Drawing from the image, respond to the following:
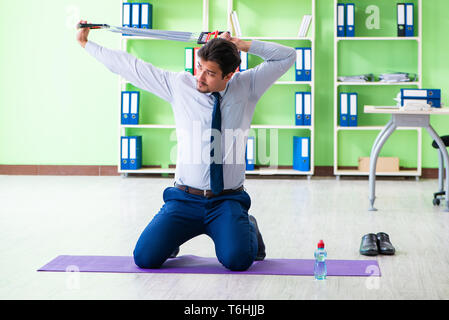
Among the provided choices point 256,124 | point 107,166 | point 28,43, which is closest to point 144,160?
point 107,166

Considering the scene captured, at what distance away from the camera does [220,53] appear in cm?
244

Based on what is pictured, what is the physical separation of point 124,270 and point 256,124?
403cm

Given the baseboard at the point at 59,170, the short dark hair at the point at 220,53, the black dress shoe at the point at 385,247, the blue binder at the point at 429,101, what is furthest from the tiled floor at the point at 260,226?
the short dark hair at the point at 220,53

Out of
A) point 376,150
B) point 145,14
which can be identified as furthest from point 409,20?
point 145,14

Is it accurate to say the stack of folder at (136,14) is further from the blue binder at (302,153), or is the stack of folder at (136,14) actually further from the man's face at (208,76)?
the man's face at (208,76)

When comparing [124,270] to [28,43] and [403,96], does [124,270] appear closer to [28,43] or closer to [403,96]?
[403,96]

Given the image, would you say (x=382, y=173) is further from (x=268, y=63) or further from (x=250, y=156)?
(x=268, y=63)

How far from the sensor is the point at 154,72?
2576mm

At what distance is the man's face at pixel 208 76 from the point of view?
8.09ft

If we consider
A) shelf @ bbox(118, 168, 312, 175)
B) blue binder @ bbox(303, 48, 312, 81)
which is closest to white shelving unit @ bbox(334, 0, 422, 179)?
blue binder @ bbox(303, 48, 312, 81)

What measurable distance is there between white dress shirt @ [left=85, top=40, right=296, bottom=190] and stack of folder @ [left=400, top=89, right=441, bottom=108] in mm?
1727

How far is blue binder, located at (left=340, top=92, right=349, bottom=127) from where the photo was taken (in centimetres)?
596
